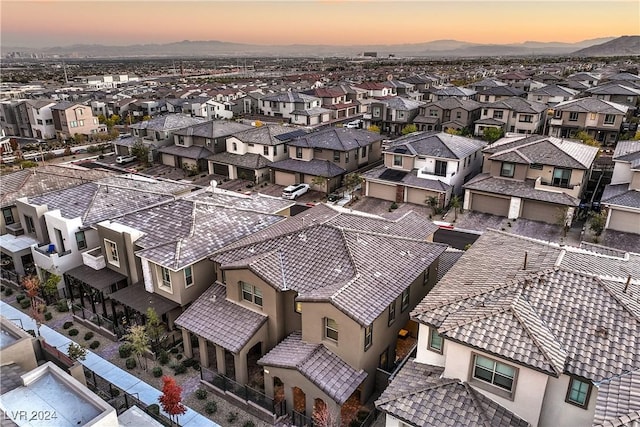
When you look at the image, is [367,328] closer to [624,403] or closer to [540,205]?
[624,403]

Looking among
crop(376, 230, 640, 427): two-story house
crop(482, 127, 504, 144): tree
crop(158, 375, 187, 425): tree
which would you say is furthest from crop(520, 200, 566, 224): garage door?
crop(158, 375, 187, 425): tree

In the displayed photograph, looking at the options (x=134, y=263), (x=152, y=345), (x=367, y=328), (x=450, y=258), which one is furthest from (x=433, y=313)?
(x=134, y=263)

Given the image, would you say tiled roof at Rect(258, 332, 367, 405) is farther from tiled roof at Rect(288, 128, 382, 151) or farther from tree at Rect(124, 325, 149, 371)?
tiled roof at Rect(288, 128, 382, 151)

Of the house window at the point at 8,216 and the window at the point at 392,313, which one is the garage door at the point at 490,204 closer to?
the window at the point at 392,313

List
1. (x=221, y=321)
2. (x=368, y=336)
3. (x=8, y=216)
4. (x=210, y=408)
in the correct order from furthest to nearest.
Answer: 1. (x=8, y=216)
2. (x=221, y=321)
3. (x=210, y=408)
4. (x=368, y=336)

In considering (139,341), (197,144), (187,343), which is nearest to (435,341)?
(187,343)

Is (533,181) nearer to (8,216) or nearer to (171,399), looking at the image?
(171,399)
